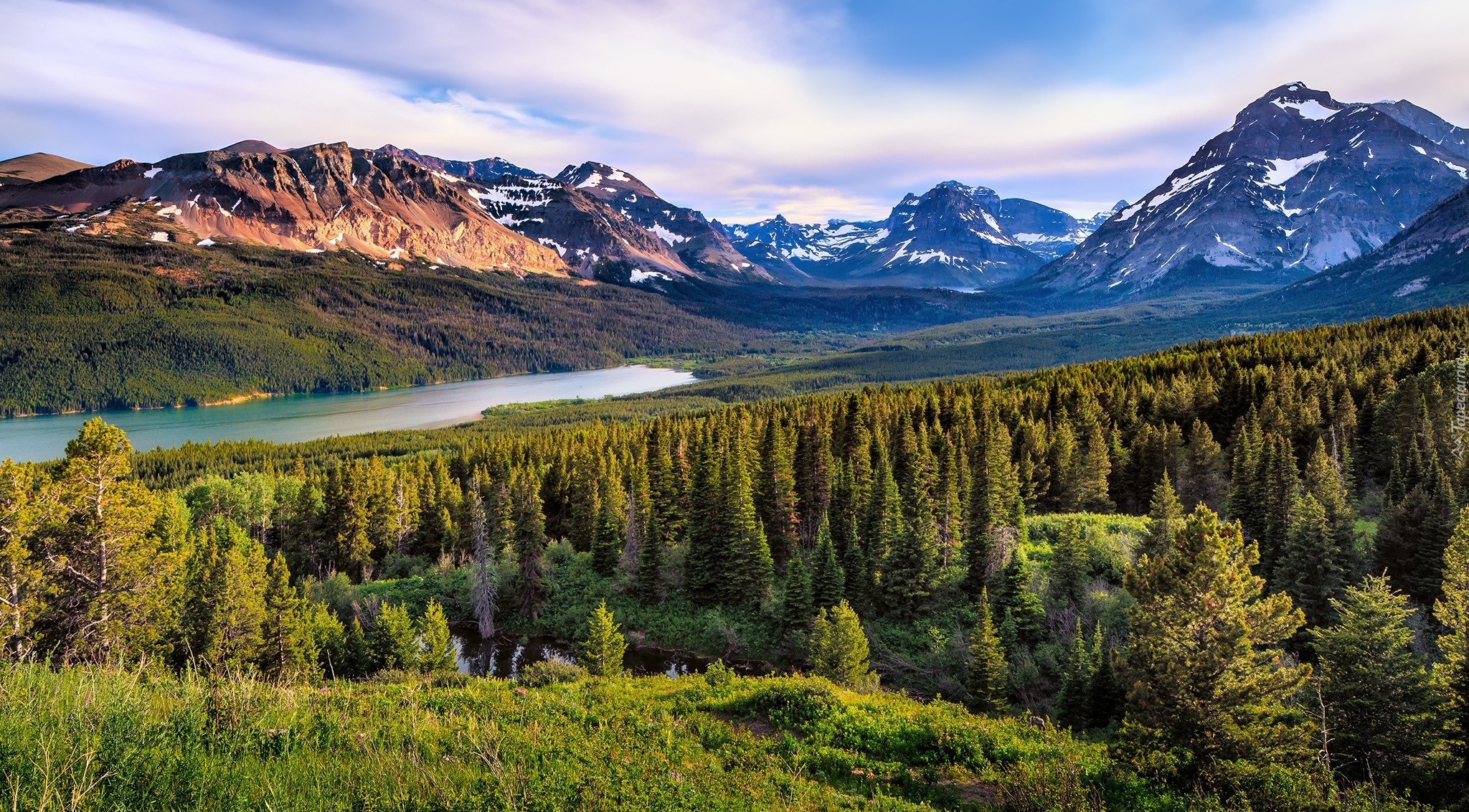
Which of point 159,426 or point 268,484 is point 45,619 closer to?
point 268,484

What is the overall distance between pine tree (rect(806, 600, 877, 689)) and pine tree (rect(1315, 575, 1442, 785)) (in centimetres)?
1657

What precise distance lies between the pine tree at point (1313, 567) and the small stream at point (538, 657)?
31.3 metres

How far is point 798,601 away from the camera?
158ft

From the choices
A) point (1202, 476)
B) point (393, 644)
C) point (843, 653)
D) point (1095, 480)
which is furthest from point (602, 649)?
point (1202, 476)

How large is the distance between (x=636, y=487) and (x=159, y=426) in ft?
638

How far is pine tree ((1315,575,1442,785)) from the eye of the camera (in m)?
18.3

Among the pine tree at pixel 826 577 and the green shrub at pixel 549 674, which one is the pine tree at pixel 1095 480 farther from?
the green shrub at pixel 549 674

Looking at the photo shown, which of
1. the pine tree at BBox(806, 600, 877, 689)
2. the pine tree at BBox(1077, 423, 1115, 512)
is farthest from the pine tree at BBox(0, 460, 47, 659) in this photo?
the pine tree at BBox(1077, 423, 1115, 512)

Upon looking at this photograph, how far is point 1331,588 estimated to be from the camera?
3694cm

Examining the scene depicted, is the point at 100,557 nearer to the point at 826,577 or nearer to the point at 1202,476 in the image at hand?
the point at 826,577

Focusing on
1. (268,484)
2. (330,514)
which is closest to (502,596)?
(330,514)

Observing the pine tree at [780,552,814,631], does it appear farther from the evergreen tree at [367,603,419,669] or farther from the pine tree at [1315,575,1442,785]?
the pine tree at [1315,575,1442,785]

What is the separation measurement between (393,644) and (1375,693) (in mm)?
42549

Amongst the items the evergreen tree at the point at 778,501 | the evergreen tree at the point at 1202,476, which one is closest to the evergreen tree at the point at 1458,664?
the evergreen tree at the point at 778,501
